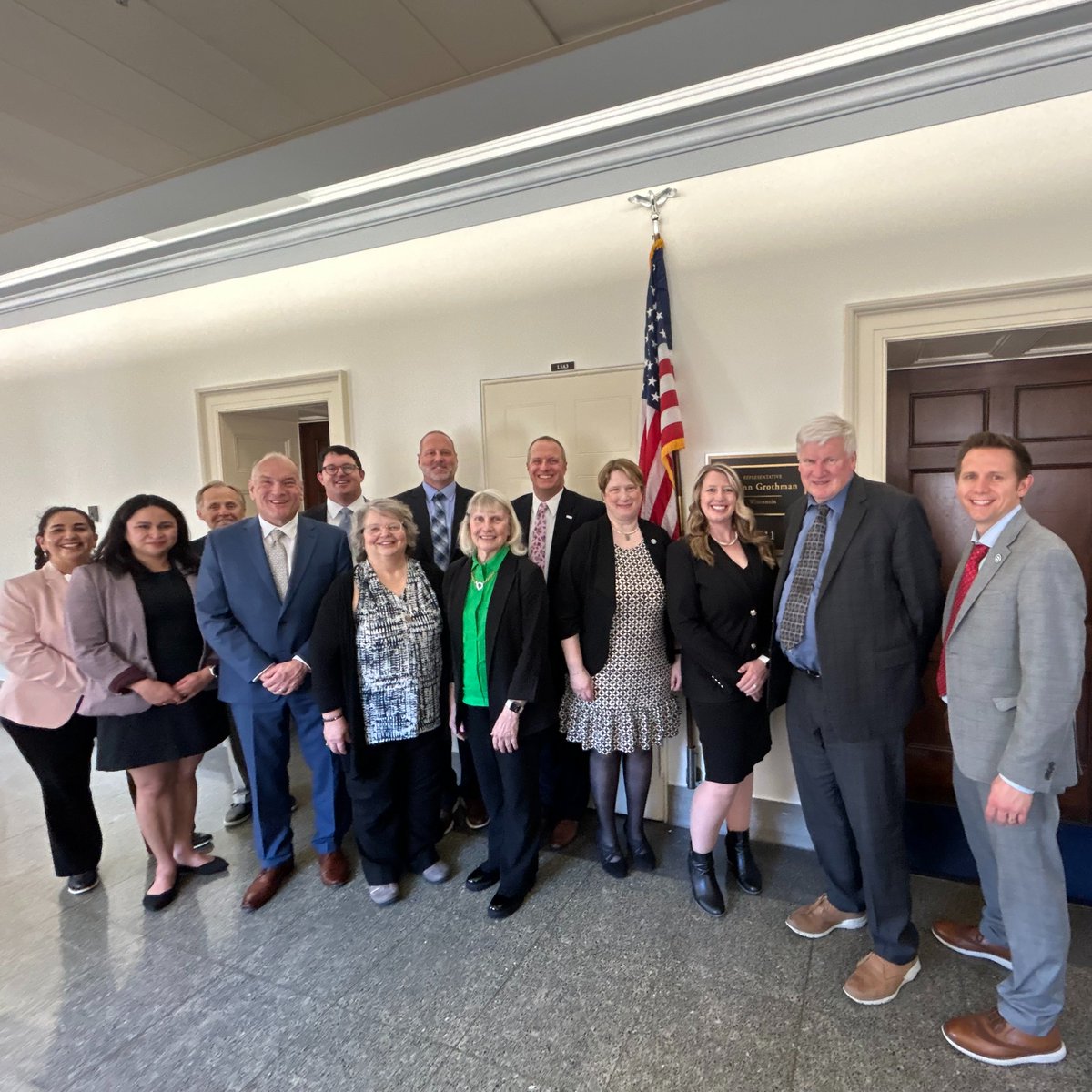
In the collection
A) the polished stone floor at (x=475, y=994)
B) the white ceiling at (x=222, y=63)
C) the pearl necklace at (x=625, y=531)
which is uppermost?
the white ceiling at (x=222, y=63)

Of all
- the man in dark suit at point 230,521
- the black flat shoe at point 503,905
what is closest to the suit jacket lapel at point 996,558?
the black flat shoe at point 503,905

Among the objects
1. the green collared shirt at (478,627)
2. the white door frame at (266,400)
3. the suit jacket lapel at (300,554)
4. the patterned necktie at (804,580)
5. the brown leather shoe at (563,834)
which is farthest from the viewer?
the white door frame at (266,400)

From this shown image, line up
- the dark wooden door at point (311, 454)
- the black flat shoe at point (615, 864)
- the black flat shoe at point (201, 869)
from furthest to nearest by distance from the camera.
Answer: the dark wooden door at point (311, 454), the black flat shoe at point (201, 869), the black flat shoe at point (615, 864)

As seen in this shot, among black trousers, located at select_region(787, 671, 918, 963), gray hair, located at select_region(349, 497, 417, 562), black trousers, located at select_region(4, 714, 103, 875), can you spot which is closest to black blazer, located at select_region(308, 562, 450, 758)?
gray hair, located at select_region(349, 497, 417, 562)

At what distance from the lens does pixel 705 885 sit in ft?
7.99

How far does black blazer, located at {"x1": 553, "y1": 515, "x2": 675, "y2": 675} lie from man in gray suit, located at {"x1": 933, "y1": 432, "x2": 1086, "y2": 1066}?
1.07 m

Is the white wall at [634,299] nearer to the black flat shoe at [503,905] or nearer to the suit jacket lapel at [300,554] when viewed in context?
the black flat shoe at [503,905]

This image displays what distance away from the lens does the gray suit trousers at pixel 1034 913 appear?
1.67 m

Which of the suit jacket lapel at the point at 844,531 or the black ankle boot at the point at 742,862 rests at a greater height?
the suit jacket lapel at the point at 844,531

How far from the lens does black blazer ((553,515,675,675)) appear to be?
2480 millimetres

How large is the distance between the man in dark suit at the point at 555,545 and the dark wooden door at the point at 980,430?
157 centimetres

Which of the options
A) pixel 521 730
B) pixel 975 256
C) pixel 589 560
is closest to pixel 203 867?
pixel 521 730

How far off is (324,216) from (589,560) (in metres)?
2.67

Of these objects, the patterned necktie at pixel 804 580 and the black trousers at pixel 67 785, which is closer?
the patterned necktie at pixel 804 580
